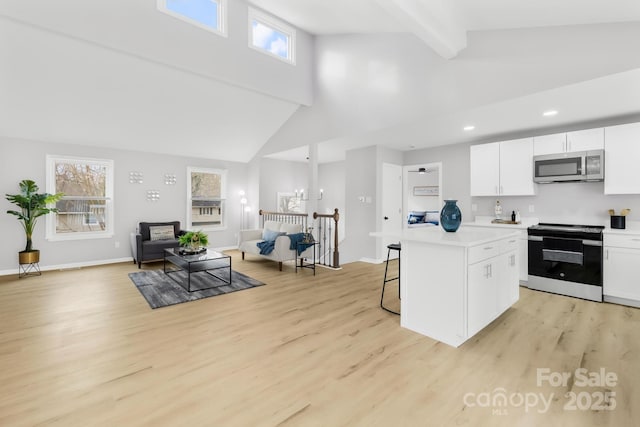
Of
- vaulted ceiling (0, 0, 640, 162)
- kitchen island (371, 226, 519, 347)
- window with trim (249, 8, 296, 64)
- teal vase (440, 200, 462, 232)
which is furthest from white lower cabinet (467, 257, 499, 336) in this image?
window with trim (249, 8, 296, 64)

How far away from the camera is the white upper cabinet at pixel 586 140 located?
3.86 metres

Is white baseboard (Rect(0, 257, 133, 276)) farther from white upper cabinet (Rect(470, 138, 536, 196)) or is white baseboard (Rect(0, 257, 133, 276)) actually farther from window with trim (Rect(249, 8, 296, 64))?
white upper cabinet (Rect(470, 138, 536, 196))

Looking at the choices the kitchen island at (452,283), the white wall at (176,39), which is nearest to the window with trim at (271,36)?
the white wall at (176,39)

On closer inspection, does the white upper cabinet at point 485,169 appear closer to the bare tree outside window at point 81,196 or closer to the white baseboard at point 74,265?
the white baseboard at point 74,265

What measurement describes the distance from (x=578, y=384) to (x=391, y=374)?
4.16 ft

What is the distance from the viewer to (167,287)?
170 inches

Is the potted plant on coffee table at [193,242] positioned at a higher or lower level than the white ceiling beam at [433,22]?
lower

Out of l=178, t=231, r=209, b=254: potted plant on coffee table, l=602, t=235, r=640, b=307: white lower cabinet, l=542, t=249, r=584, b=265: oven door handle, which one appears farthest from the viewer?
l=178, t=231, r=209, b=254: potted plant on coffee table

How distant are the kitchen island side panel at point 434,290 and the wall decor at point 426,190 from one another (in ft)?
22.0

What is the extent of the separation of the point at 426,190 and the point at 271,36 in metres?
6.23

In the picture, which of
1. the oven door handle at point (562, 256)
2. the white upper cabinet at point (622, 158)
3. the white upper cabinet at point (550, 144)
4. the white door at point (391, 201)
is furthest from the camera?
the white door at point (391, 201)

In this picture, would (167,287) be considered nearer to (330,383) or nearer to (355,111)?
(330,383)

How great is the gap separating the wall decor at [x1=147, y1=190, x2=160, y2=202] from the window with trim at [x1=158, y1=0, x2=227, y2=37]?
365 cm

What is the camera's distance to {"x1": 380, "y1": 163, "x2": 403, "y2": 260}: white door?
6070 mm
